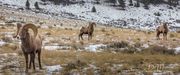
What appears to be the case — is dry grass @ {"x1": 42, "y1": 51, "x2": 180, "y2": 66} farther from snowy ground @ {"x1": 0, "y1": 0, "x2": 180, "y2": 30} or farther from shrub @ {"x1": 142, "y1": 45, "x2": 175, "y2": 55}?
snowy ground @ {"x1": 0, "y1": 0, "x2": 180, "y2": 30}

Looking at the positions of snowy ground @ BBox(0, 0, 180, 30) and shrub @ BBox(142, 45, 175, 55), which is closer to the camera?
shrub @ BBox(142, 45, 175, 55)

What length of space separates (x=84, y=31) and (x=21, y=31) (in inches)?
763

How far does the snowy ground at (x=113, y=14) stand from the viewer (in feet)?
308

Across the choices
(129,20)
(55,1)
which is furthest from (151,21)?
(55,1)

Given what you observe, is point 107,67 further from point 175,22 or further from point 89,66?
point 175,22

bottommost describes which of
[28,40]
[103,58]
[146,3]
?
[146,3]

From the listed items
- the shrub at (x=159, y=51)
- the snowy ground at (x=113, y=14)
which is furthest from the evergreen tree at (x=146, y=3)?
the shrub at (x=159, y=51)

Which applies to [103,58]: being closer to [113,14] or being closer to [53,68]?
[53,68]

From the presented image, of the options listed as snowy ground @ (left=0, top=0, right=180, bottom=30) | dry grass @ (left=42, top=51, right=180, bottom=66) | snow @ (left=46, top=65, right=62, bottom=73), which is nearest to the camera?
snow @ (left=46, top=65, right=62, bottom=73)

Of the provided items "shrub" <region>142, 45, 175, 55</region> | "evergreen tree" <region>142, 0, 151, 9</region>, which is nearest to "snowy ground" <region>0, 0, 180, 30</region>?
"evergreen tree" <region>142, 0, 151, 9</region>

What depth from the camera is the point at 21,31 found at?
17.1 metres

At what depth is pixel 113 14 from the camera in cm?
10225

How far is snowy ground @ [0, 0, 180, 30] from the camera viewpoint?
3698 inches

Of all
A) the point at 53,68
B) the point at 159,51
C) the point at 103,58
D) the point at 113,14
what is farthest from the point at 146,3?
the point at 53,68
